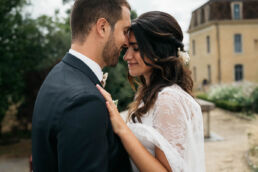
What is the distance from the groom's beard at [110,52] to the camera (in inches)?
92.4

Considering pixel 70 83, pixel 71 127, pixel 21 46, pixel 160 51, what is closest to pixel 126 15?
pixel 160 51

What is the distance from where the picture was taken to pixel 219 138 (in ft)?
42.4

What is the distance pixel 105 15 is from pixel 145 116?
1.00 metres

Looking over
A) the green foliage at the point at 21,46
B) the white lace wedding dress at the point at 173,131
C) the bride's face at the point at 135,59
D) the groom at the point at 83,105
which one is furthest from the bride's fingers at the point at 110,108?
the green foliage at the point at 21,46

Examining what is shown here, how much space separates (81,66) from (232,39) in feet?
107

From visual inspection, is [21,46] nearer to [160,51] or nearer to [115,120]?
[160,51]

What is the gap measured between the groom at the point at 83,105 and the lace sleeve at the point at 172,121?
1.28 feet

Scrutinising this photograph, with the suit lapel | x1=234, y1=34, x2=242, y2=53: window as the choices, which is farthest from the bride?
x1=234, y1=34, x2=242, y2=53: window

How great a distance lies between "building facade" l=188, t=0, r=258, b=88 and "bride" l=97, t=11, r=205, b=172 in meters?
30.7

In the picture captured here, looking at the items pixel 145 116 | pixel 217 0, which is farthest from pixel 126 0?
pixel 217 0

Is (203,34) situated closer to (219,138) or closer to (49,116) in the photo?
(219,138)

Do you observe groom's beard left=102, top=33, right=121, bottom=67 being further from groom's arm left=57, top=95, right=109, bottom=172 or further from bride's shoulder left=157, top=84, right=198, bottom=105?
groom's arm left=57, top=95, right=109, bottom=172

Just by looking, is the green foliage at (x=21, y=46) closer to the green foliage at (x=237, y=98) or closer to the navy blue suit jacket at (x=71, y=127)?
the navy blue suit jacket at (x=71, y=127)

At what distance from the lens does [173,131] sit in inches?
96.0
